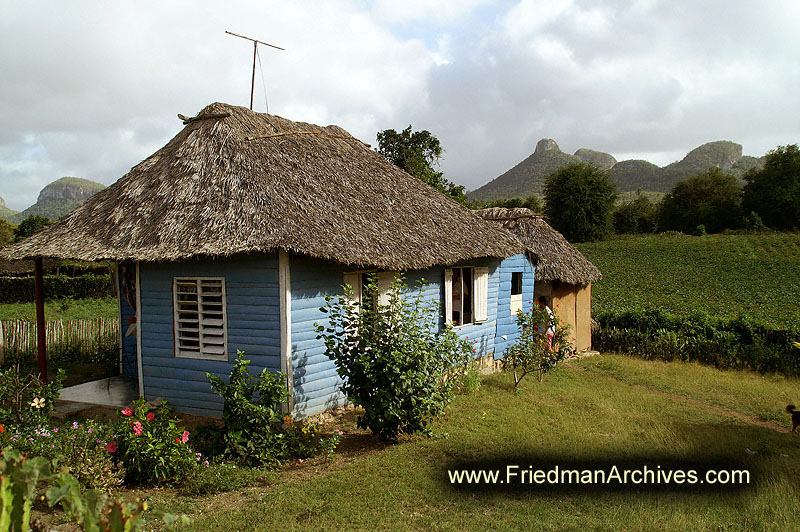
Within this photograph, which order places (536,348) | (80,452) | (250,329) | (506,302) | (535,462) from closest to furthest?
(80,452), (535,462), (250,329), (536,348), (506,302)

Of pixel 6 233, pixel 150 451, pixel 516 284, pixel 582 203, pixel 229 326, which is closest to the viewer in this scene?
pixel 150 451

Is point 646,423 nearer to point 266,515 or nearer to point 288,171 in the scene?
point 266,515

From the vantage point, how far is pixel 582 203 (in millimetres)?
50094

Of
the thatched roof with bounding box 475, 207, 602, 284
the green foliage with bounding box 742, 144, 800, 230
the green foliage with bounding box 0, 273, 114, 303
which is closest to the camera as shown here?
the thatched roof with bounding box 475, 207, 602, 284

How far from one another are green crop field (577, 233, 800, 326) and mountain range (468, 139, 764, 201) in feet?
149

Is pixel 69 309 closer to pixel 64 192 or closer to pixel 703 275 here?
pixel 703 275

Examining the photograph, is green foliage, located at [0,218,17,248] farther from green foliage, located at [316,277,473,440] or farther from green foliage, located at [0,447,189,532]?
green foliage, located at [0,447,189,532]

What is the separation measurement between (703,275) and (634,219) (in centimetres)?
3027

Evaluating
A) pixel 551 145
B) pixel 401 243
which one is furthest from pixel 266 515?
pixel 551 145

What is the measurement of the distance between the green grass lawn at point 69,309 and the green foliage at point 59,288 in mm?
1147

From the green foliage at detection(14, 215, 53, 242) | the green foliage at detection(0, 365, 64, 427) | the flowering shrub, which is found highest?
the green foliage at detection(14, 215, 53, 242)

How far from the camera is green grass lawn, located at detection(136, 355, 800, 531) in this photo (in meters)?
4.98

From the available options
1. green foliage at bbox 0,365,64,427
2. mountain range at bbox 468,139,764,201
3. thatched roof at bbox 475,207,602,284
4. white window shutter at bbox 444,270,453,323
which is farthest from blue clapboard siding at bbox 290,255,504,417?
mountain range at bbox 468,139,764,201

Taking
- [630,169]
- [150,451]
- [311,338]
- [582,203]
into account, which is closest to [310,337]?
[311,338]
